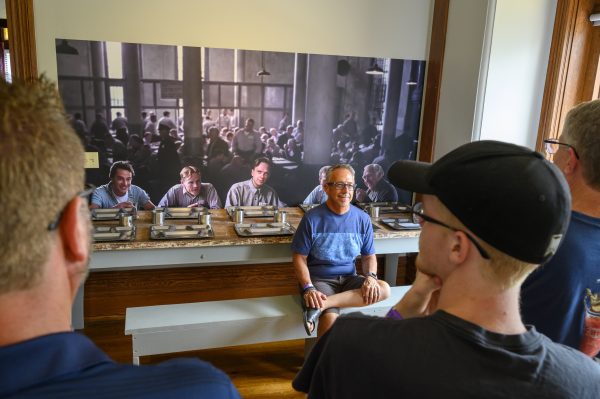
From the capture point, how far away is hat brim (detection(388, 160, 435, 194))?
2.85ft

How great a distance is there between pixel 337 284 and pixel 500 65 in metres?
1.88

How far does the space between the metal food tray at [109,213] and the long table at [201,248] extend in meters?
0.06

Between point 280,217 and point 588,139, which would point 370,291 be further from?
point 588,139

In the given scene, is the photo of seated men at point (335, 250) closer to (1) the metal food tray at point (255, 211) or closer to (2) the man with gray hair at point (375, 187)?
(1) the metal food tray at point (255, 211)

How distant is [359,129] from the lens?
3570 mm

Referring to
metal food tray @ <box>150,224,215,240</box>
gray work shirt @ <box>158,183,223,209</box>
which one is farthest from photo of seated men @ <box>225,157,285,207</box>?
metal food tray @ <box>150,224,215,240</box>

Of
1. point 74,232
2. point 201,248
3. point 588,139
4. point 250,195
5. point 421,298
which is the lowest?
point 201,248

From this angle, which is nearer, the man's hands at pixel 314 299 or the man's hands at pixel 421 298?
the man's hands at pixel 421 298

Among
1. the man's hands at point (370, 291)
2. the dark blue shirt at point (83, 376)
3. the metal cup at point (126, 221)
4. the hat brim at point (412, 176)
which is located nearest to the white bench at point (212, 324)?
the man's hands at point (370, 291)

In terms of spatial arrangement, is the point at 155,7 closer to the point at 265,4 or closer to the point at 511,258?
the point at 265,4

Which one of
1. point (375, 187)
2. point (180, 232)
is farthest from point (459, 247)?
point (375, 187)

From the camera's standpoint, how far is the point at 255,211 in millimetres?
3336

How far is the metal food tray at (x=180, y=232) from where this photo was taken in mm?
2766

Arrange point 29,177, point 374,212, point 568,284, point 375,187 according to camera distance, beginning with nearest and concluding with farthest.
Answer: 1. point 29,177
2. point 568,284
3. point 374,212
4. point 375,187
